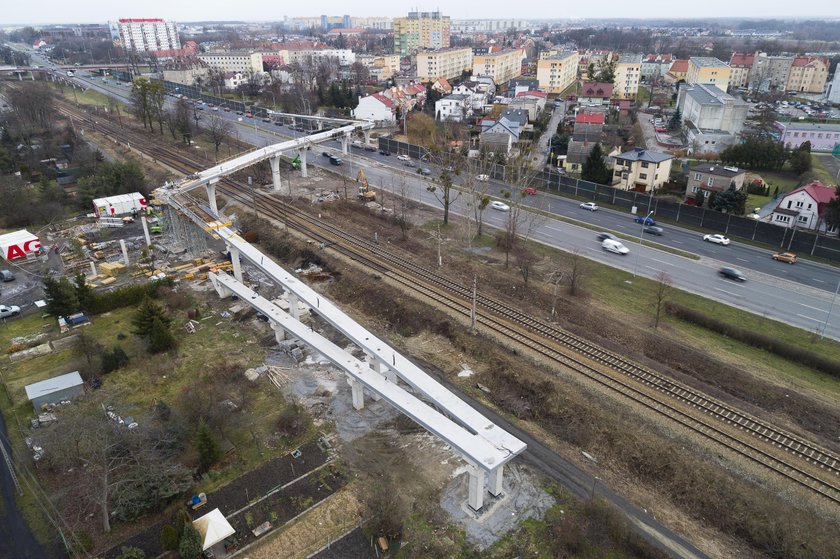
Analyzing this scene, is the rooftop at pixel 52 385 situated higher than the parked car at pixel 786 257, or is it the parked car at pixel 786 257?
the parked car at pixel 786 257

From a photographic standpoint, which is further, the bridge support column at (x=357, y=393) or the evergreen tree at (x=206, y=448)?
the bridge support column at (x=357, y=393)

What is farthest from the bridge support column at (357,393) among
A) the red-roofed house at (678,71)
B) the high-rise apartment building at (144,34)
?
the high-rise apartment building at (144,34)

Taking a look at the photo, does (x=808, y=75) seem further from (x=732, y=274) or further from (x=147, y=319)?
(x=147, y=319)

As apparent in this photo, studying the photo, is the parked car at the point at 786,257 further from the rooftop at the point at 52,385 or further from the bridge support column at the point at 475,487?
the rooftop at the point at 52,385

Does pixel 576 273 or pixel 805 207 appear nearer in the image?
pixel 576 273

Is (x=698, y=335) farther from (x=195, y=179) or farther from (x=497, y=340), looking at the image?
(x=195, y=179)

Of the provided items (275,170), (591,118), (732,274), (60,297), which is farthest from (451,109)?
(60,297)

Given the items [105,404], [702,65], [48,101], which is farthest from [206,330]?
[702,65]
